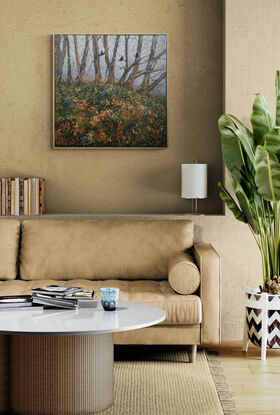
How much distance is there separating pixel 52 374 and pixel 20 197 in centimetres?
204

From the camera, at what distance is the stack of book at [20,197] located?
14.3 feet

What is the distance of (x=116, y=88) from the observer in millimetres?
4621

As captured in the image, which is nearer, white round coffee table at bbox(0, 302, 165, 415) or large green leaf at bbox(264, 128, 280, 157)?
white round coffee table at bbox(0, 302, 165, 415)

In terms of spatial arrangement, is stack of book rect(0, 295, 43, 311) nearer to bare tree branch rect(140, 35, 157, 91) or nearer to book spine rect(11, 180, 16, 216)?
book spine rect(11, 180, 16, 216)

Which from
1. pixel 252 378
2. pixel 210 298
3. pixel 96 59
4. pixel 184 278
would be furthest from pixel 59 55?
pixel 252 378

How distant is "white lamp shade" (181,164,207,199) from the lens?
430 cm

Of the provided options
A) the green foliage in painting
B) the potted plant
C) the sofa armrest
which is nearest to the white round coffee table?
the sofa armrest

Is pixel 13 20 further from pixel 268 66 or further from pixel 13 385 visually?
pixel 13 385

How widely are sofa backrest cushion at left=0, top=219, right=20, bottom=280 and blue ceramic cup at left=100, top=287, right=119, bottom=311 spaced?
1404 millimetres

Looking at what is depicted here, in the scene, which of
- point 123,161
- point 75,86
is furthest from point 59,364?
point 75,86

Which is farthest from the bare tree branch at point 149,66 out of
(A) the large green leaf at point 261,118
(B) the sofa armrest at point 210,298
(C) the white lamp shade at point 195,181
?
(B) the sofa armrest at point 210,298

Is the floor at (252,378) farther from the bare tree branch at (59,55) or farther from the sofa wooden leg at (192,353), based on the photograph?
the bare tree branch at (59,55)

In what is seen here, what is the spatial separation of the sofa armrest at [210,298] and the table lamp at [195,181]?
0.80m

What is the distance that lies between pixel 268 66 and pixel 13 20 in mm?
1990
